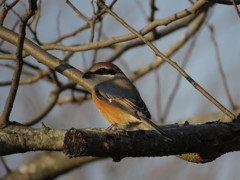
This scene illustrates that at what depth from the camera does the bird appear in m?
4.31

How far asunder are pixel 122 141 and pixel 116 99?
5.02ft

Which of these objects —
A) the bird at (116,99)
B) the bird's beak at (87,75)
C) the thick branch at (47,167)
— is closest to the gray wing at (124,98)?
the bird at (116,99)

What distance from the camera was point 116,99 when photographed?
463 centimetres

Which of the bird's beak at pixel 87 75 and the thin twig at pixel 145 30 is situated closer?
the thin twig at pixel 145 30

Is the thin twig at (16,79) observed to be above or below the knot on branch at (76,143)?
above

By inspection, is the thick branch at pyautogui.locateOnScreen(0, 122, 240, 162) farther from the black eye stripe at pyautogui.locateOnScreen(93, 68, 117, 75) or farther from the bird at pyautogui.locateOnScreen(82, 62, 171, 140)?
the black eye stripe at pyautogui.locateOnScreen(93, 68, 117, 75)

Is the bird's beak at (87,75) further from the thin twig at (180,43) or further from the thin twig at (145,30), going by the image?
the thin twig at (180,43)

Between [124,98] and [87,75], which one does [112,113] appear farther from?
[87,75]

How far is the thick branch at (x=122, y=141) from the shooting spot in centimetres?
296

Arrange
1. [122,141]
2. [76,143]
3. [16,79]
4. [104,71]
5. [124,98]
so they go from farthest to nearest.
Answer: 1. [104,71]
2. [124,98]
3. [16,79]
4. [122,141]
5. [76,143]

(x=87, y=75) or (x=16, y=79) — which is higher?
(x=87, y=75)

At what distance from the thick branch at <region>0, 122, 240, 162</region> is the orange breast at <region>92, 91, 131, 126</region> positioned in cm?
80

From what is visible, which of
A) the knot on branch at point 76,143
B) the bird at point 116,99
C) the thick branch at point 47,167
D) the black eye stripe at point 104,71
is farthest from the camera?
the thick branch at point 47,167

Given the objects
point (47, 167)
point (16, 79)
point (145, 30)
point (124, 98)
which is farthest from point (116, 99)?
point (47, 167)
